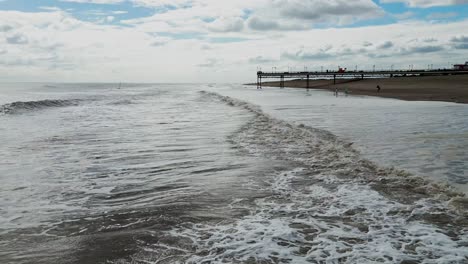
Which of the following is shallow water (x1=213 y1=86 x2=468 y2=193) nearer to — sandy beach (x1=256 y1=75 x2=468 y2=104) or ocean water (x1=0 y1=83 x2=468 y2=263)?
ocean water (x1=0 y1=83 x2=468 y2=263)

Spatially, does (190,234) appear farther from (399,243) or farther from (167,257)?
(399,243)

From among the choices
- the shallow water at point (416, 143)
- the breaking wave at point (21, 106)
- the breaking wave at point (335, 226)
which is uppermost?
the breaking wave at point (21, 106)

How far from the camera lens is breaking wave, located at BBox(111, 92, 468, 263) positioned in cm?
491

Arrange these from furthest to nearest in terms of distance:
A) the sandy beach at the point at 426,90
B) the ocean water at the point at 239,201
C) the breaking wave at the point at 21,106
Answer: the sandy beach at the point at 426,90
the breaking wave at the point at 21,106
the ocean water at the point at 239,201

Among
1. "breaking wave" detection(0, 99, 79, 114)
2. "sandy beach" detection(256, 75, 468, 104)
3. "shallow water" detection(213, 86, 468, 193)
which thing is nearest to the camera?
"shallow water" detection(213, 86, 468, 193)

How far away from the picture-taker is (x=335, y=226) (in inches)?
232

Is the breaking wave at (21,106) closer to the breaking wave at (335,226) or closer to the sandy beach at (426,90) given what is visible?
the breaking wave at (335,226)

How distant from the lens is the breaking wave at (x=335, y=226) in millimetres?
4906

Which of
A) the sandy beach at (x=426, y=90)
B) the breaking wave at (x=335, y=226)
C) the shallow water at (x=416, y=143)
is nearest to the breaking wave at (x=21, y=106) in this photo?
the shallow water at (x=416, y=143)

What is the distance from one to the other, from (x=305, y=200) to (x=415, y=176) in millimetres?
2951

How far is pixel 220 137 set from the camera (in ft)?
50.6

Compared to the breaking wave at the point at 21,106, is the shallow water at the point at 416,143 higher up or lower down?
lower down

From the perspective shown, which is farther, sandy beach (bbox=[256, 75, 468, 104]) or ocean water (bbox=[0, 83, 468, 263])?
sandy beach (bbox=[256, 75, 468, 104])

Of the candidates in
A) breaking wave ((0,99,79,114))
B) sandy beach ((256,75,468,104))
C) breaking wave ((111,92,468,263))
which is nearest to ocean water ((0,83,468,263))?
breaking wave ((111,92,468,263))
